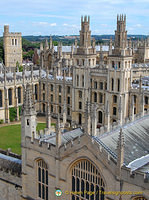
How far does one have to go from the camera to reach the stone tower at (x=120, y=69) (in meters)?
42.2

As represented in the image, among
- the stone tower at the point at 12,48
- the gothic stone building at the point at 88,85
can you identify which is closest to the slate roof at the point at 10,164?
the gothic stone building at the point at 88,85

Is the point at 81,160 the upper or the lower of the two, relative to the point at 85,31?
lower

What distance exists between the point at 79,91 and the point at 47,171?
28.5 metres

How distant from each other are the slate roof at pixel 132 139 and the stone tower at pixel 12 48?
73.1m

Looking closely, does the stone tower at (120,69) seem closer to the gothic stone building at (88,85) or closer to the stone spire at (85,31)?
the gothic stone building at (88,85)

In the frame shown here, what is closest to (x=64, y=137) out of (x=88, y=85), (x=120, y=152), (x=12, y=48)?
(x=120, y=152)

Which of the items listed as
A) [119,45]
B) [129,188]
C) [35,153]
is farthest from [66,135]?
[119,45]

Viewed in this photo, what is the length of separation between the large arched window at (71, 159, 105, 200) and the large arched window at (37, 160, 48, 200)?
2356 mm

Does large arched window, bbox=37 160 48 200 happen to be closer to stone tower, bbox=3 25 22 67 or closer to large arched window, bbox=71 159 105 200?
large arched window, bbox=71 159 105 200

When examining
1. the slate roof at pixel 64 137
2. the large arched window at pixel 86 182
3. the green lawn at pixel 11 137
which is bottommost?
the green lawn at pixel 11 137

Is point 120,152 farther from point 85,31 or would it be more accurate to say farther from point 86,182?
point 85,31

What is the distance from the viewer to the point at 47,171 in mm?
21469

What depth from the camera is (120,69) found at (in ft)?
140

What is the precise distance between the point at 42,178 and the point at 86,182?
3.91 m
